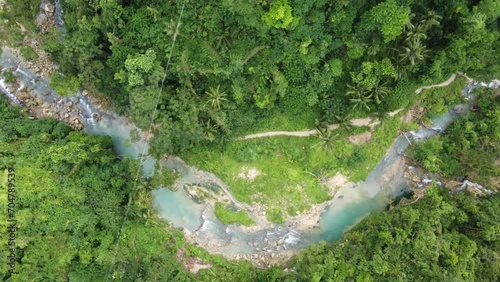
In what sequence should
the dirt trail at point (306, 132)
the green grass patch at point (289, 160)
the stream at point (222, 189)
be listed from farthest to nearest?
the stream at point (222, 189) < the dirt trail at point (306, 132) < the green grass patch at point (289, 160)

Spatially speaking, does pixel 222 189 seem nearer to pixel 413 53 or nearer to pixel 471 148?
pixel 413 53

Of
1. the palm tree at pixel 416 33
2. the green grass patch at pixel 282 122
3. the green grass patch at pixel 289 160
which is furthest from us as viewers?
the green grass patch at pixel 289 160

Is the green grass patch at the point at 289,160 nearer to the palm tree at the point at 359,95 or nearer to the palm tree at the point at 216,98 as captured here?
the palm tree at the point at 359,95

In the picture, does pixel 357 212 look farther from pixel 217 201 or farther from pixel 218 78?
pixel 218 78

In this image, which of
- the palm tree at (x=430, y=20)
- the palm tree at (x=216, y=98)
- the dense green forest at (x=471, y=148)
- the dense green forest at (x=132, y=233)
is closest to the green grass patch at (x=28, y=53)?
the dense green forest at (x=132, y=233)

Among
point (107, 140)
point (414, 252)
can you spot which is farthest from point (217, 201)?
point (414, 252)

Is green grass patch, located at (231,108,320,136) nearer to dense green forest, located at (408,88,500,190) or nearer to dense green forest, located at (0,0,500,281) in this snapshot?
dense green forest, located at (0,0,500,281)

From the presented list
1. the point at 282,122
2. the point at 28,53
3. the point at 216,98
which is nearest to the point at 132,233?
the point at 216,98
